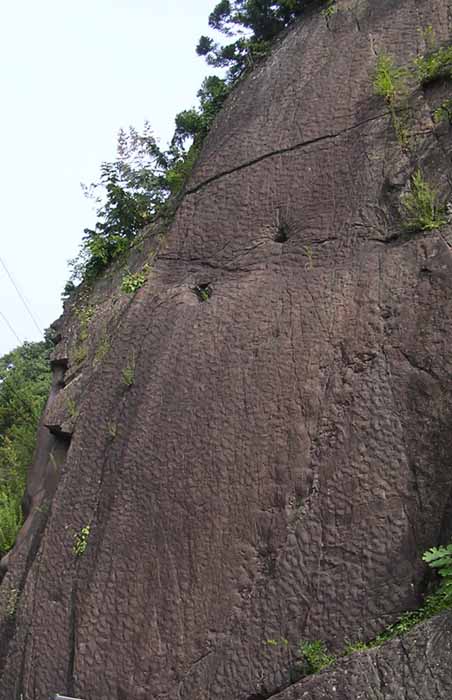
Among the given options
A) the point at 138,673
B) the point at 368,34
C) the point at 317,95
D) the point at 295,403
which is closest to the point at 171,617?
the point at 138,673

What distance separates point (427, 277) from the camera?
5.73 m

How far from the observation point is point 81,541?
253 inches

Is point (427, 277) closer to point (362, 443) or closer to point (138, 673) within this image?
point (362, 443)

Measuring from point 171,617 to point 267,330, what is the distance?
2.63 metres

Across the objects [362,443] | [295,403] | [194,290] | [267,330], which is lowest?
[362,443]

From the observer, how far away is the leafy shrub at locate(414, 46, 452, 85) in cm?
702

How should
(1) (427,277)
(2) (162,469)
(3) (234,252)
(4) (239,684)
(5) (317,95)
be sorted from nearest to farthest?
(4) (239,684)
(1) (427,277)
(2) (162,469)
(3) (234,252)
(5) (317,95)

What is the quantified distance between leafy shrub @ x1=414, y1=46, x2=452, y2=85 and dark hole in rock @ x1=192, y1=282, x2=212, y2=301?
3.09 metres

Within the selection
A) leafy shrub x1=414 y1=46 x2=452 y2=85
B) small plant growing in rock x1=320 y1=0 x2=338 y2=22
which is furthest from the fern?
small plant growing in rock x1=320 y1=0 x2=338 y2=22

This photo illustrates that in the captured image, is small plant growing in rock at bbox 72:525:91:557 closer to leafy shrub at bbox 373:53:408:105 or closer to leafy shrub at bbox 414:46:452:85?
leafy shrub at bbox 373:53:408:105

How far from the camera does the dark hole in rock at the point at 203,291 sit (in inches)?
280

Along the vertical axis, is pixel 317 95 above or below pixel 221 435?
above

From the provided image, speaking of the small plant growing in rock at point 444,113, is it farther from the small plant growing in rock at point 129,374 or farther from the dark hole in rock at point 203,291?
the small plant growing in rock at point 129,374

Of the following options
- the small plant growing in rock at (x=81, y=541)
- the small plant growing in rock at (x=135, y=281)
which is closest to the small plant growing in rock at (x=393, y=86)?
the small plant growing in rock at (x=135, y=281)
